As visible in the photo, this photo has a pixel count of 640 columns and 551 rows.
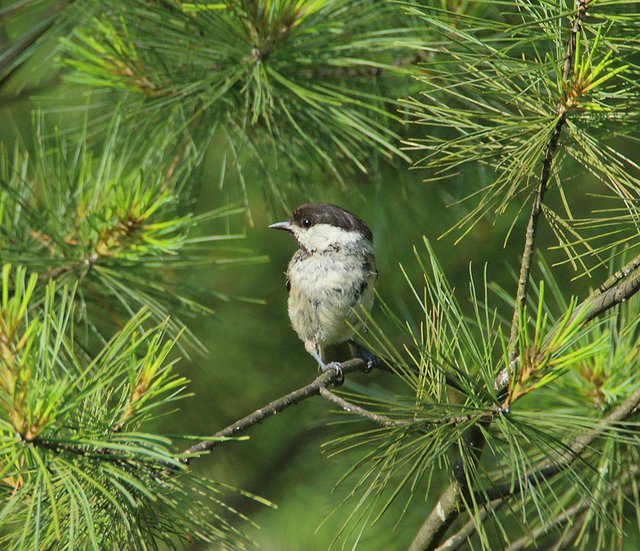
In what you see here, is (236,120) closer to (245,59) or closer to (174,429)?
(245,59)

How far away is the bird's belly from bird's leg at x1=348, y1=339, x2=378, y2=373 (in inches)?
4.1

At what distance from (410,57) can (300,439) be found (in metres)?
1.72

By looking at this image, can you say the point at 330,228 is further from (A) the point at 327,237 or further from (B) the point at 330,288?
(B) the point at 330,288

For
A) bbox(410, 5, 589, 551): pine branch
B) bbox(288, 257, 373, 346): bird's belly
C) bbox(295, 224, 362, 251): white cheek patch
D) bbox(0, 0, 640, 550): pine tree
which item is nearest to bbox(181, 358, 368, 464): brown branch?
bbox(0, 0, 640, 550): pine tree

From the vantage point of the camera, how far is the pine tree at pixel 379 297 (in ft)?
4.86

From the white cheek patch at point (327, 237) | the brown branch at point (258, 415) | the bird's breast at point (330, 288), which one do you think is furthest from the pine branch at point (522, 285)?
the white cheek patch at point (327, 237)

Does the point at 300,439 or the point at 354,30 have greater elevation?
the point at 354,30

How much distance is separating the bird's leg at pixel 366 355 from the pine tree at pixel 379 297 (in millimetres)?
32

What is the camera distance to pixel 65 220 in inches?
96.1

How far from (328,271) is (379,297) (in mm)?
1382

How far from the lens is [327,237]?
2881 mm

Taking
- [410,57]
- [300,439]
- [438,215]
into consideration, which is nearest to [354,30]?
[410,57]

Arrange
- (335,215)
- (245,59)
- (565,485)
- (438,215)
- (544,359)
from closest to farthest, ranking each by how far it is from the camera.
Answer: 1. (544,359)
2. (245,59)
3. (565,485)
4. (335,215)
5. (438,215)

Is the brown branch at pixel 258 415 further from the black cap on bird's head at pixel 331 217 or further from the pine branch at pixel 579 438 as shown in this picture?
the black cap on bird's head at pixel 331 217
